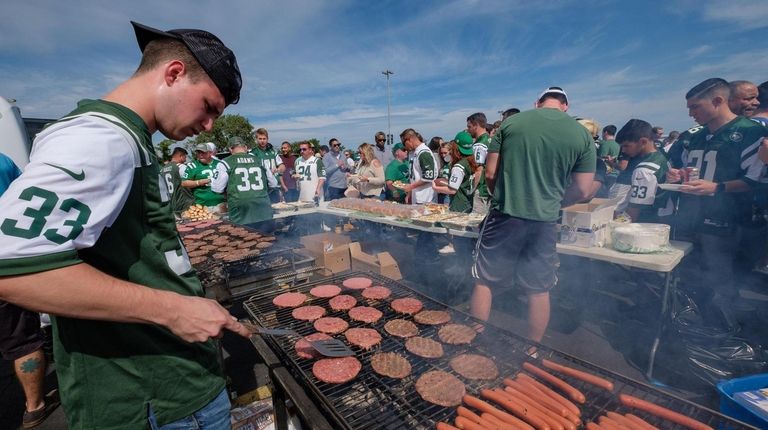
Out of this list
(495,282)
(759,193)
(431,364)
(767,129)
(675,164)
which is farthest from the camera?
(675,164)

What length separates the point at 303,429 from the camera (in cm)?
223

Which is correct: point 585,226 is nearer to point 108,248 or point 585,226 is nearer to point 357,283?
point 357,283

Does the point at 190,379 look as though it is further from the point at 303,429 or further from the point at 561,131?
the point at 561,131

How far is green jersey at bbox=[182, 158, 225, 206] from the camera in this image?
282 inches

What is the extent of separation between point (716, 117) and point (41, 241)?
616cm

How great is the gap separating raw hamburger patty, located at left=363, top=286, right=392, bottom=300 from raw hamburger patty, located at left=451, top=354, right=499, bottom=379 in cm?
95

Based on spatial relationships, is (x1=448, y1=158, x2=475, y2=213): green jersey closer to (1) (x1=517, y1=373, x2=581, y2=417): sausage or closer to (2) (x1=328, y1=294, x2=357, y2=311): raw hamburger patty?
(2) (x1=328, y1=294, x2=357, y2=311): raw hamburger patty

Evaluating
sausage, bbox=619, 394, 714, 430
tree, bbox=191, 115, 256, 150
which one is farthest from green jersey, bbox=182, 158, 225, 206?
tree, bbox=191, 115, 256, 150

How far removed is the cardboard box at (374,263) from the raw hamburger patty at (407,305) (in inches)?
92.9

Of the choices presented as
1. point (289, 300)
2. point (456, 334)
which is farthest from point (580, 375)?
point (289, 300)

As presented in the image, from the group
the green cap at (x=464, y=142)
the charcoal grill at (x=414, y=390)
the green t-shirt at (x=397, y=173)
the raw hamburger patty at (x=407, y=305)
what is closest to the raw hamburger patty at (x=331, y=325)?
the charcoal grill at (x=414, y=390)

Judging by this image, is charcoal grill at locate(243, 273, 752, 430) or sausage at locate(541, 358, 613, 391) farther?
sausage at locate(541, 358, 613, 391)

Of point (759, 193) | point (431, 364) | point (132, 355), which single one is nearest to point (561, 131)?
point (431, 364)

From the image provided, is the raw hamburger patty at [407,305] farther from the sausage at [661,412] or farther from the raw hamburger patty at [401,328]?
the sausage at [661,412]
